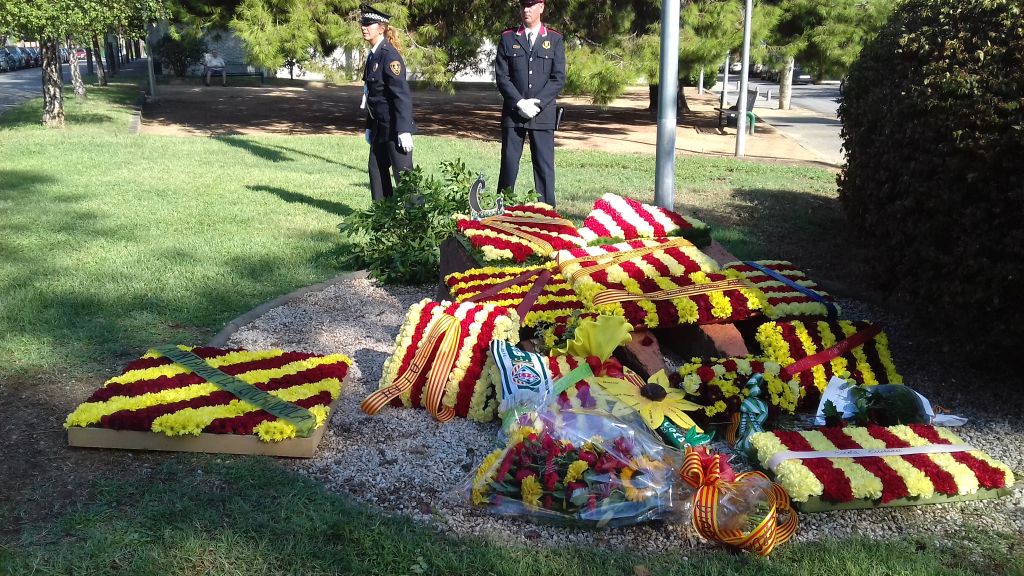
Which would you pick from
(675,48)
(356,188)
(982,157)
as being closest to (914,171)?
(982,157)

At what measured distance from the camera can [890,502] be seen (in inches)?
122

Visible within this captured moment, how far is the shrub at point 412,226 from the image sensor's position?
6.29 metres

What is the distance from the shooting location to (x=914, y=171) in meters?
4.34

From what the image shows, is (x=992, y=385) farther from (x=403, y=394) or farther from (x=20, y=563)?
(x=20, y=563)

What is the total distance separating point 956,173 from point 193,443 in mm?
3584

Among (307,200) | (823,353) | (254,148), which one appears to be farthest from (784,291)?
(254,148)

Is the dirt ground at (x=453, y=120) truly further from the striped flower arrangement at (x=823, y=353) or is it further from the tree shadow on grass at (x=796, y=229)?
the striped flower arrangement at (x=823, y=353)

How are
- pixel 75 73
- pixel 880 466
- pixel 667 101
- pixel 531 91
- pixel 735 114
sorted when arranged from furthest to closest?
1. pixel 75 73
2. pixel 735 114
3. pixel 531 91
4. pixel 667 101
5. pixel 880 466

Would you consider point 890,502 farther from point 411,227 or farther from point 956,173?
point 411,227

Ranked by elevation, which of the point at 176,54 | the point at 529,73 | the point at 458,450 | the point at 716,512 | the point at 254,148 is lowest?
the point at 458,450

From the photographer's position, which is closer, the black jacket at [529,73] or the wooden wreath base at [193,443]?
the wooden wreath base at [193,443]

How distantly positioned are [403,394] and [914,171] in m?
2.81

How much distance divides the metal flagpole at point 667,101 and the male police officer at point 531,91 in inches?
78.6

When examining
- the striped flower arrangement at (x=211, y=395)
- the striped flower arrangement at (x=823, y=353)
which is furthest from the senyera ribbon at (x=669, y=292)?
the striped flower arrangement at (x=211, y=395)
